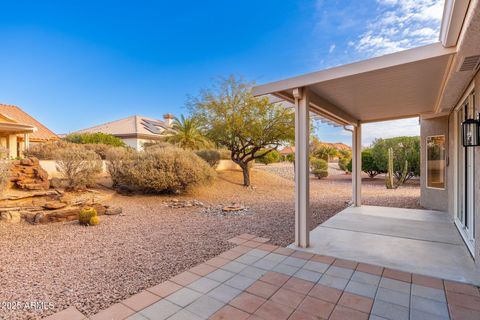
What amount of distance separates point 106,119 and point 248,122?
22721mm

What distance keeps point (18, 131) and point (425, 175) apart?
18771 mm

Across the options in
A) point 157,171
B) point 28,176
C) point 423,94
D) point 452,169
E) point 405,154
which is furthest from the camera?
point 405,154

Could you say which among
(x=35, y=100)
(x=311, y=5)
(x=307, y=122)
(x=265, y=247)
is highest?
(x=311, y=5)

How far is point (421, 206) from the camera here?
7.94 meters

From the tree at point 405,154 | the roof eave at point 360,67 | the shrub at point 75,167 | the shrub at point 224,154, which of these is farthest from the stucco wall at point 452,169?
the shrub at point 224,154

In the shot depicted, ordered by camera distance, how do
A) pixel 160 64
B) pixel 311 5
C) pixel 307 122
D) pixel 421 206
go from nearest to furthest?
1. pixel 307 122
2. pixel 421 206
3. pixel 311 5
4. pixel 160 64

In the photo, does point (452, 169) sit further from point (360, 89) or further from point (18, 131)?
point (18, 131)

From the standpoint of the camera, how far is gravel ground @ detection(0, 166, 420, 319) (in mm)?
2885

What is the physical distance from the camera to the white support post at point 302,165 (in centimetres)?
426

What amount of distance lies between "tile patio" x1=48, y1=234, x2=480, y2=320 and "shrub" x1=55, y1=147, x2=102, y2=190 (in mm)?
6835

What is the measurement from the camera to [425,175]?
309 inches

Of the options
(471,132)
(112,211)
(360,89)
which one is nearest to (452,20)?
(471,132)

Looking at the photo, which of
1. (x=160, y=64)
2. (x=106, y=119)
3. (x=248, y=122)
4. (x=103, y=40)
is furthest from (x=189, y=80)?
(x=106, y=119)

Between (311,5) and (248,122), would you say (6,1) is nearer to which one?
(248,122)
